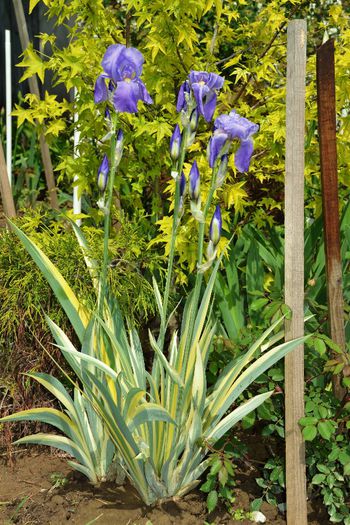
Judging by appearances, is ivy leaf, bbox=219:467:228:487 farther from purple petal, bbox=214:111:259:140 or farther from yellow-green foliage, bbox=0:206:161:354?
purple petal, bbox=214:111:259:140

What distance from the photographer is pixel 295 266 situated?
235cm

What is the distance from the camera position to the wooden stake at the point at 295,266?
7.55 feet

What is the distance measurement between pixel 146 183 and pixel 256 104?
583 mm

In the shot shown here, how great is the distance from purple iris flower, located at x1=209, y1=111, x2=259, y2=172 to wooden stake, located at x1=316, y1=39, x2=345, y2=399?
38 cm

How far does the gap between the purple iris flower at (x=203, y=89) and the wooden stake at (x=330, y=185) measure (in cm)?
42

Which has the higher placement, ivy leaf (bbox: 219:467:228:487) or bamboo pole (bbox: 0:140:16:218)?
bamboo pole (bbox: 0:140:16:218)

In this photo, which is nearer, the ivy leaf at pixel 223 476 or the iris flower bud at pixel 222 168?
the iris flower bud at pixel 222 168

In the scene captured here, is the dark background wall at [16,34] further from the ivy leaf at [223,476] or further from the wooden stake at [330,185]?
the ivy leaf at [223,476]

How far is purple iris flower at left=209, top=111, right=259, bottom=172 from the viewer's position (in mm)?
2037

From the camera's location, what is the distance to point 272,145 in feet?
9.29

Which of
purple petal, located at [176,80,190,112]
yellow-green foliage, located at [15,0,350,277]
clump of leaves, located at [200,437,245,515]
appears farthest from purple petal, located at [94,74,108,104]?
clump of leaves, located at [200,437,245,515]

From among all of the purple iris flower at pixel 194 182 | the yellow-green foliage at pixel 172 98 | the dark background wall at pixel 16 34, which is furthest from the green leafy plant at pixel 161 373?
A: the dark background wall at pixel 16 34

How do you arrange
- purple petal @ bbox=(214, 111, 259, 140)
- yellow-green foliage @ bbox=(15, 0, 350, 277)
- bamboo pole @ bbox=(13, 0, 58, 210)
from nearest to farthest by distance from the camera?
purple petal @ bbox=(214, 111, 259, 140) → yellow-green foliage @ bbox=(15, 0, 350, 277) → bamboo pole @ bbox=(13, 0, 58, 210)

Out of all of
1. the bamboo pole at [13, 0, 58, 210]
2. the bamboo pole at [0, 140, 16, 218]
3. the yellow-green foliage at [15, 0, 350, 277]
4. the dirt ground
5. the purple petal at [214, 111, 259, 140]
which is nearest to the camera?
the purple petal at [214, 111, 259, 140]
